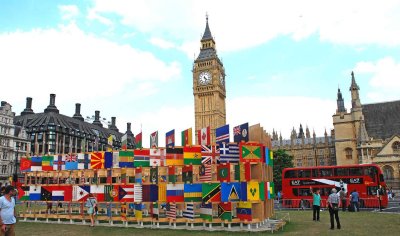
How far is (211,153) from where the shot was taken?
2108 cm

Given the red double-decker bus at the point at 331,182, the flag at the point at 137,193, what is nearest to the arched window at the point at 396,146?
the red double-decker bus at the point at 331,182

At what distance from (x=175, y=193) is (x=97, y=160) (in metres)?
7.08

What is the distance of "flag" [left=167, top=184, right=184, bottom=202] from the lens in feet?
69.2

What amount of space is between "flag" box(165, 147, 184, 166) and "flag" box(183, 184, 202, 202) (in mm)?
1959

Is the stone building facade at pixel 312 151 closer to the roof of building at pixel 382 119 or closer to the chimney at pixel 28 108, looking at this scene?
the roof of building at pixel 382 119

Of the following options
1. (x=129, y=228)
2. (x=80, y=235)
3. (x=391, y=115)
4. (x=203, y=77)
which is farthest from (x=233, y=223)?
(x=203, y=77)

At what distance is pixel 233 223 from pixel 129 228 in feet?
21.1

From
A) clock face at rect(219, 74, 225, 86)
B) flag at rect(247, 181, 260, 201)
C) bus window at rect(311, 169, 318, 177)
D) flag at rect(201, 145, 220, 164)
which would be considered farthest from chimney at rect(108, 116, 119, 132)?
flag at rect(247, 181, 260, 201)

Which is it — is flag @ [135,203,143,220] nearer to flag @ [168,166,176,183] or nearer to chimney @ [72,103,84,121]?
flag @ [168,166,176,183]

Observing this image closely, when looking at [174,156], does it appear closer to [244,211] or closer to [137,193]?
[137,193]

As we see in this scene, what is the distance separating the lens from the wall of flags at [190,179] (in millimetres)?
19625

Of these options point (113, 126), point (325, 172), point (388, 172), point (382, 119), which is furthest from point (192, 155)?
point (113, 126)

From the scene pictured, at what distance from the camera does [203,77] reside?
4375 inches

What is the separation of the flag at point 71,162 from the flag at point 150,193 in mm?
7415
